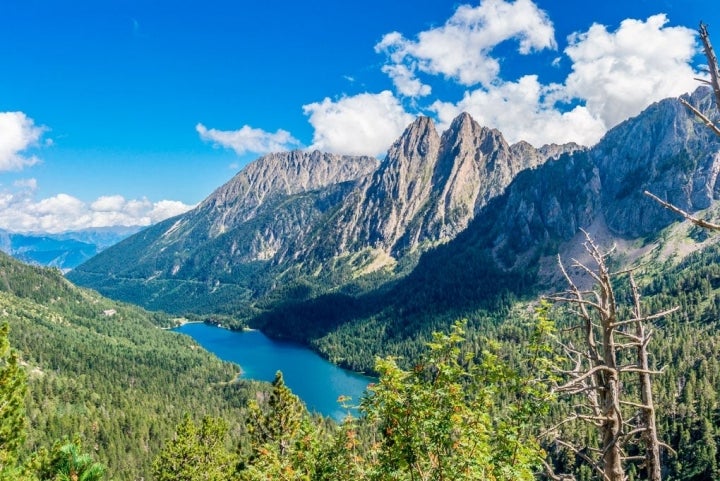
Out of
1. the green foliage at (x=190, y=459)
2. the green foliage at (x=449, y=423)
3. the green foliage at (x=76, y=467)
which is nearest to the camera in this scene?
the green foliage at (x=449, y=423)

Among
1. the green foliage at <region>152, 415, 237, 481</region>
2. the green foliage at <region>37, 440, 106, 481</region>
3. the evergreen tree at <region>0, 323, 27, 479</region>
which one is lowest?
the green foliage at <region>152, 415, 237, 481</region>

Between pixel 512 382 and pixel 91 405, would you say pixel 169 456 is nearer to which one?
pixel 512 382

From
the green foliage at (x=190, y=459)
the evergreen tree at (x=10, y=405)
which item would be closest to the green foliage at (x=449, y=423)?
the evergreen tree at (x=10, y=405)

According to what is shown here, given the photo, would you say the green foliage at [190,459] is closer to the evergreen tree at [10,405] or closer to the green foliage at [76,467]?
the evergreen tree at [10,405]

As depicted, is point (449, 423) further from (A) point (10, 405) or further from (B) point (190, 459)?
(B) point (190, 459)

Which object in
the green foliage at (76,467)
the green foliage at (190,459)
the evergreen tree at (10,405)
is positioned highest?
the evergreen tree at (10,405)

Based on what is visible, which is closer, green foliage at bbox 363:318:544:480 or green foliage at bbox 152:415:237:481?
green foliage at bbox 363:318:544:480

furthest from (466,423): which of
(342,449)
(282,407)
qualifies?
(282,407)

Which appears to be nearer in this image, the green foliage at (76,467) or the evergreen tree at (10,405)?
the green foliage at (76,467)

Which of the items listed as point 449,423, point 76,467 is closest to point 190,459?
point 76,467

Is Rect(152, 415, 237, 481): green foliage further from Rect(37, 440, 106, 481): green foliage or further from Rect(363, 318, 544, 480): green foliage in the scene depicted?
Rect(363, 318, 544, 480): green foliage

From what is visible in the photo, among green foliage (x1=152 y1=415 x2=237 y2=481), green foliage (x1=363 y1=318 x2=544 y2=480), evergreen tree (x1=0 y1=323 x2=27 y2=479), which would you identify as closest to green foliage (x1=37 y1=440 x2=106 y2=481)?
green foliage (x1=363 y1=318 x2=544 y2=480)

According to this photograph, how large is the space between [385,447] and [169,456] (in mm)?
53334

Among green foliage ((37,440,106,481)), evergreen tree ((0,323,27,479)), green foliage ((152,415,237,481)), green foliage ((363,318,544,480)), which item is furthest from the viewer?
green foliage ((152,415,237,481))
